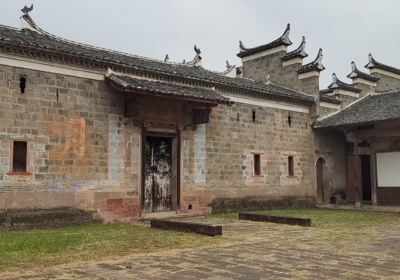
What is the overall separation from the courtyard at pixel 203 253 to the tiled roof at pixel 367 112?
658 centimetres

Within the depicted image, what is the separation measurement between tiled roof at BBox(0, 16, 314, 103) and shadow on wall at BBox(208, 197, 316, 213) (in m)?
3.79

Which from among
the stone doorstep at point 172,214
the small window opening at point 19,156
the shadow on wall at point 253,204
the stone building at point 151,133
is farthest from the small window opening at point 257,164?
the small window opening at point 19,156

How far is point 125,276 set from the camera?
5.13 meters

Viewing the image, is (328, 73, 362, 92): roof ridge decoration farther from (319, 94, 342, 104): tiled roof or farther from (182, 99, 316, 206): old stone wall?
(182, 99, 316, 206): old stone wall

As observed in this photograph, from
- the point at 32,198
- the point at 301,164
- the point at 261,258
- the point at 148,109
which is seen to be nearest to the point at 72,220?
the point at 32,198

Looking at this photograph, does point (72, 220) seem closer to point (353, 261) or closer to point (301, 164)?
point (353, 261)

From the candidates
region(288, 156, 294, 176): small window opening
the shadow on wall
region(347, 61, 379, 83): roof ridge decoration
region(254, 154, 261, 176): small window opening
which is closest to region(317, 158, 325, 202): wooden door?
the shadow on wall

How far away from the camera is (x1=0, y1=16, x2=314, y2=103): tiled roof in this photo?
10.2 m

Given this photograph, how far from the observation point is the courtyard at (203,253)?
5.30 metres

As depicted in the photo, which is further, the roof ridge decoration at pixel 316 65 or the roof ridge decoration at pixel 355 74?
the roof ridge decoration at pixel 355 74

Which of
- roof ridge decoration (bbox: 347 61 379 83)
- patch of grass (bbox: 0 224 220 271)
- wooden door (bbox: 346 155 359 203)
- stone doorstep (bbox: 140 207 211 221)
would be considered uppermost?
roof ridge decoration (bbox: 347 61 379 83)

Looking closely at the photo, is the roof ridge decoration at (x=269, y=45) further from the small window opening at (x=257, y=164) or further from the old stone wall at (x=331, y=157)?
the small window opening at (x=257, y=164)

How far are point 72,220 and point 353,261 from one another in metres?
7.07

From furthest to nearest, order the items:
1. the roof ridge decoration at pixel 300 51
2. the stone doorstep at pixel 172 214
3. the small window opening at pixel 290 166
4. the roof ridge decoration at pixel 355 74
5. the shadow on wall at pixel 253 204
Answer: the roof ridge decoration at pixel 355 74 < the roof ridge decoration at pixel 300 51 < the small window opening at pixel 290 166 < the shadow on wall at pixel 253 204 < the stone doorstep at pixel 172 214
